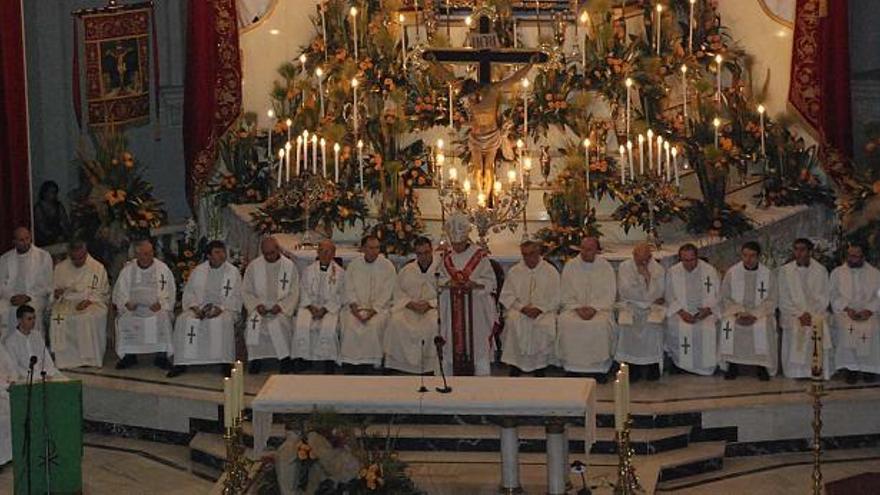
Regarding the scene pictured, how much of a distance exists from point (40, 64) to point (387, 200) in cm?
431

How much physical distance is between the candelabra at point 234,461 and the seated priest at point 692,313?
15.6 ft

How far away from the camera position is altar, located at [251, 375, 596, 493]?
15.9 metres

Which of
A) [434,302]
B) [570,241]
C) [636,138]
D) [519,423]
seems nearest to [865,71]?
[636,138]

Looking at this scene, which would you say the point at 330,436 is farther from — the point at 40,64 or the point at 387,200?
the point at 40,64

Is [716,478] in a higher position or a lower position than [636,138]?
lower

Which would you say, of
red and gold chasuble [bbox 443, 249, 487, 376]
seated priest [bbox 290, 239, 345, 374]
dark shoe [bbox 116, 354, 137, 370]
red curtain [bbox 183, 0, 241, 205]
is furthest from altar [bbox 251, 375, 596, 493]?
red curtain [bbox 183, 0, 241, 205]

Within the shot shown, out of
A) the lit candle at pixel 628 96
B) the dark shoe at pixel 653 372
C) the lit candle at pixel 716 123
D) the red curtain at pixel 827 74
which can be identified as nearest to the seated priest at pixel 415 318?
the dark shoe at pixel 653 372

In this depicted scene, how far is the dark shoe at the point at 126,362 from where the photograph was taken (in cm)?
1969

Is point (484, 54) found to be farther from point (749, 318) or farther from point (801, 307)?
point (801, 307)

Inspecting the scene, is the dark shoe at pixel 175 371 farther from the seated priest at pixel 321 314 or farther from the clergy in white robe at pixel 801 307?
the clergy in white robe at pixel 801 307

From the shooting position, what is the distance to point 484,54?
1941cm

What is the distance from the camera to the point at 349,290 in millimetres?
19344

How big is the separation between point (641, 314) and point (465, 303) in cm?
162

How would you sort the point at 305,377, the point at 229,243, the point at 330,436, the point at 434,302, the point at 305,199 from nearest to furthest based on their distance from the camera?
the point at 330,436 < the point at 305,377 < the point at 434,302 < the point at 305,199 < the point at 229,243
